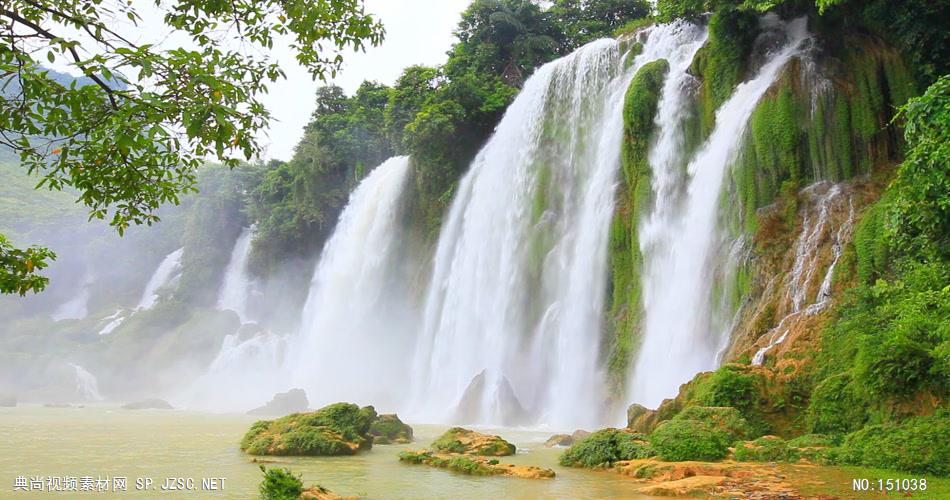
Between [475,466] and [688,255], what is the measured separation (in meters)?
8.40

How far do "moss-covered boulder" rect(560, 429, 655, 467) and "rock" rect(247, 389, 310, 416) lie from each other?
16172 millimetres

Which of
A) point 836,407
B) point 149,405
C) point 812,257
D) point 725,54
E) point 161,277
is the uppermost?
point 161,277

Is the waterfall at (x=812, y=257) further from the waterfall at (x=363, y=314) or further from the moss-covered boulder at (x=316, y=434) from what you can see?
the waterfall at (x=363, y=314)

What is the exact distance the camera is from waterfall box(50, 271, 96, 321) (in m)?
49.3

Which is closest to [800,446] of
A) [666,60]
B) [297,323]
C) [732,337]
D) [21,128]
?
[732,337]

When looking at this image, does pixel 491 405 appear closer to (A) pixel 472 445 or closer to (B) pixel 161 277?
(A) pixel 472 445

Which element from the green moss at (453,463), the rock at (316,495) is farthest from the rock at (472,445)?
the rock at (316,495)

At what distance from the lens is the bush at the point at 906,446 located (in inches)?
287

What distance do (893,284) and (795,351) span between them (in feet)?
5.44

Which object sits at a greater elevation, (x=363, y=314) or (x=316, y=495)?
(x=363, y=314)

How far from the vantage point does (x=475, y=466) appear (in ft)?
30.9

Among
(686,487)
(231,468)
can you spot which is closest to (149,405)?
(231,468)

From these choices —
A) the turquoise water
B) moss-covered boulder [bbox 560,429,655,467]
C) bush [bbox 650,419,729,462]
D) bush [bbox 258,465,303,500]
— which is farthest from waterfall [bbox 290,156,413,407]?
bush [bbox 258,465,303,500]

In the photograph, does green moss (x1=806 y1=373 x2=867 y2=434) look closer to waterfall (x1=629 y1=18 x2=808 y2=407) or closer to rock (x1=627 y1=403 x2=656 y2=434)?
rock (x1=627 y1=403 x2=656 y2=434)
